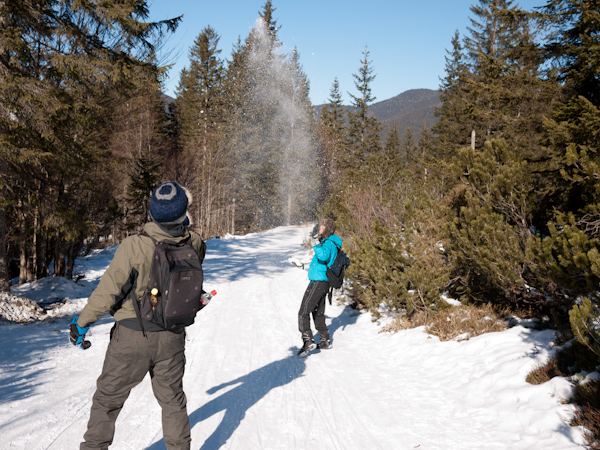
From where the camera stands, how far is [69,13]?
27.1 feet

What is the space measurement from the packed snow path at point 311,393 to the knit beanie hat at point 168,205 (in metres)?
2.06

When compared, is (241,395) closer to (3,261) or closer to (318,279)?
(318,279)

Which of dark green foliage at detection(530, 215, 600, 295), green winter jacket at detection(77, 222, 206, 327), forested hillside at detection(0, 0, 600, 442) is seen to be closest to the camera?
green winter jacket at detection(77, 222, 206, 327)

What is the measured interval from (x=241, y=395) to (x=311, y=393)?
2.67 ft

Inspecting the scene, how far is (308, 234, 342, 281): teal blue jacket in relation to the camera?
227 inches

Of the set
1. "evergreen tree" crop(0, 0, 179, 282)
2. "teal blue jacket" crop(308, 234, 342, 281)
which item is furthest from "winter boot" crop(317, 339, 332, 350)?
"evergreen tree" crop(0, 0, 179, 282)

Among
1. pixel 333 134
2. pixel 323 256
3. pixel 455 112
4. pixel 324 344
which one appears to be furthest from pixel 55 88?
pixel 333 134

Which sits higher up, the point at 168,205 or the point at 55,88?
the point at 55,88

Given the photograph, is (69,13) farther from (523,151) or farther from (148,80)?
(523,151)

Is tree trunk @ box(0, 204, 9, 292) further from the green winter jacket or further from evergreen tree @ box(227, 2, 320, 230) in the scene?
evergreen tree @ box(227, 2, 320, 230)

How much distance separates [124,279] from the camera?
2518 millimetres

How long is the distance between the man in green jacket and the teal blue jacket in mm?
3311

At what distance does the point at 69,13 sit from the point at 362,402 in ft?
31.4

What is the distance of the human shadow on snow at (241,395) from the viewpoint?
351 centimetres
